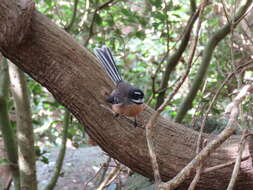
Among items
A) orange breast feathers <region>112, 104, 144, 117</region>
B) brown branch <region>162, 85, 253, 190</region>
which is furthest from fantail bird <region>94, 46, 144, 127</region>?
brown branch <region>162, 85, 253, 190</region>

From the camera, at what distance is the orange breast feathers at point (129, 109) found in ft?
6.78

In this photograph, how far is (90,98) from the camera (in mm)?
2057

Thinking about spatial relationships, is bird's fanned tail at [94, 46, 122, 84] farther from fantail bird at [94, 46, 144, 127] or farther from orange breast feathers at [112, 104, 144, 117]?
orange breast feathers at [112, 104, 144, 117]

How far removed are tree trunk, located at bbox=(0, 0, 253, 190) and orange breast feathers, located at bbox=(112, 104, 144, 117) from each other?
6 centimetres

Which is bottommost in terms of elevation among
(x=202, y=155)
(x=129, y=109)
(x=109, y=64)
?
(x=202, y=155)

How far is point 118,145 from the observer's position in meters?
2.11

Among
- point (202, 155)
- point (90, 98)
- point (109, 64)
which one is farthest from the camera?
point (109, 64)

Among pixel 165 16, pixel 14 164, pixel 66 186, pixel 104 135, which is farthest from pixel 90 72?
pixel 66 186

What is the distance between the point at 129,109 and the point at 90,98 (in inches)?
9.1

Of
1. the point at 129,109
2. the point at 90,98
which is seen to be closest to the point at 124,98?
the point at 129,109

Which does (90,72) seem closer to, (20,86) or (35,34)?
(35,34)

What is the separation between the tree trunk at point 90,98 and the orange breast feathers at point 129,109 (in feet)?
0.21

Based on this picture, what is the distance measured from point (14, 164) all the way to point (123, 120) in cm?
127

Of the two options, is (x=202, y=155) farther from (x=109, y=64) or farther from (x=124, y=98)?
(x=109, y=64)
